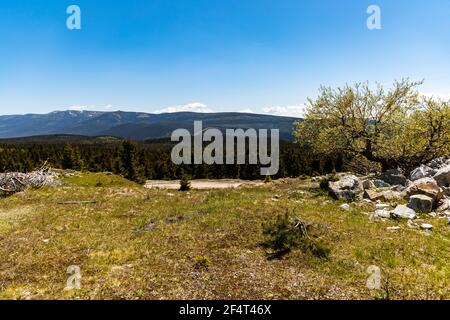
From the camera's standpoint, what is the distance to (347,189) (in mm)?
27547

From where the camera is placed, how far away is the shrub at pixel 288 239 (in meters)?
16.0

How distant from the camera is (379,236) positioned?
1792cm

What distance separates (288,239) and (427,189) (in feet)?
41.8

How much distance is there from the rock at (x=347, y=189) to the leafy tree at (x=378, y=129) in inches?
347

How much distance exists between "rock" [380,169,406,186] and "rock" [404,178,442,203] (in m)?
7.59

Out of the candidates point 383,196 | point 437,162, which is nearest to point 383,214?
point 383,196

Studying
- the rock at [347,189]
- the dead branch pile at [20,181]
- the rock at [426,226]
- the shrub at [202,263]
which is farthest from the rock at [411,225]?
the dead branch pile at [20,181]

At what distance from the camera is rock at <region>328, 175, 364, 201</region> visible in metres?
26.9

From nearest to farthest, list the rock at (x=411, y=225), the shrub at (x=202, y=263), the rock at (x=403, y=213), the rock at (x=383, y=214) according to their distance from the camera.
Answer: the shrub at (x=202, y=263) < the rock at (x=411, y=225) < the rock at (x=403, y=213) < the rock at (x=383, y=214)

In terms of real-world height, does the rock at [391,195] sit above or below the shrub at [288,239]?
above

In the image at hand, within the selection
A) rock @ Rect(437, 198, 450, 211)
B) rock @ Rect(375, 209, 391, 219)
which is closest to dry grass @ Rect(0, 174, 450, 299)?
rock @ Rect(375, 209, 391, 219)

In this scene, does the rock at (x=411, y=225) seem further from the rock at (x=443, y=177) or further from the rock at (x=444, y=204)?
the rock at (x=443, y=177)
